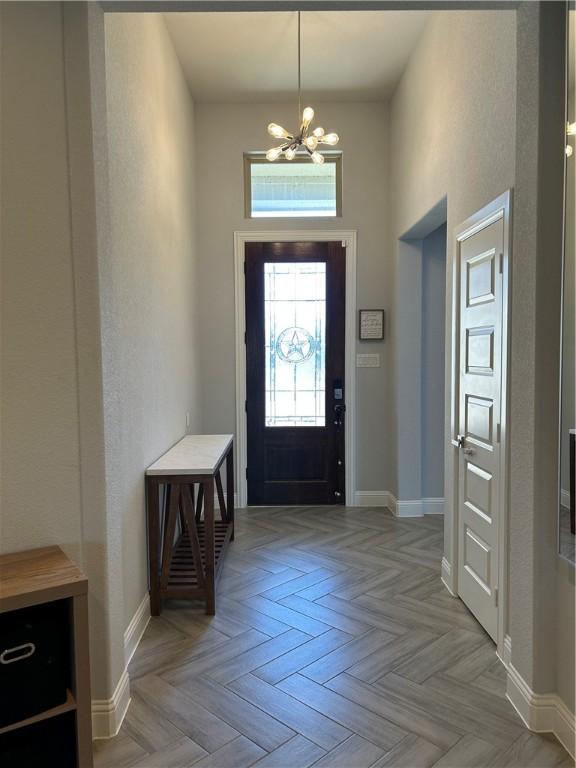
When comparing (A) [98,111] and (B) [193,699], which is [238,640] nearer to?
(B) [193,699]

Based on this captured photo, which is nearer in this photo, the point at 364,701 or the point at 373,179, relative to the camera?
the point at 364,701

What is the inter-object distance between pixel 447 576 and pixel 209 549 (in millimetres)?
1474

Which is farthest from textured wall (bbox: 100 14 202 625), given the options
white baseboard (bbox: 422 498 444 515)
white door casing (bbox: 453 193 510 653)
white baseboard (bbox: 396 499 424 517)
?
white baseboard (bbox: 422 498 444 515)

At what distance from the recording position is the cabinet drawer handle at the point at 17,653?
1.53m

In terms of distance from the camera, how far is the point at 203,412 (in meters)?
5.01

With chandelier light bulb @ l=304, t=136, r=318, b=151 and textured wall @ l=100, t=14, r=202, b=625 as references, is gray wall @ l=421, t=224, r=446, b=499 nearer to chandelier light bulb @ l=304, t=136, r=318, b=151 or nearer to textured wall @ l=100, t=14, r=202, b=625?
chandelier light bulb @ l=304, t=136, r=318, b=151

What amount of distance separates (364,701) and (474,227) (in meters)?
2.28

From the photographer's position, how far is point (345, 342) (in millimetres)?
4969

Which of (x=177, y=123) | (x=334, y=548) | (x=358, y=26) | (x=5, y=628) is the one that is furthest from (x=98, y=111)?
(x=334, y=548)

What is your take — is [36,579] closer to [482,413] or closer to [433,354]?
[482,413]

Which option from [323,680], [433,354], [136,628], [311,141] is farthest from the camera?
[433,354]

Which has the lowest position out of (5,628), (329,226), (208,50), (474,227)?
(5,628)

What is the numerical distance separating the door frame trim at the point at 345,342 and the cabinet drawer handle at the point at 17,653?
3.44 m

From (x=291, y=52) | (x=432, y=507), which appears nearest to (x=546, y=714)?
(x=432, y=507)
